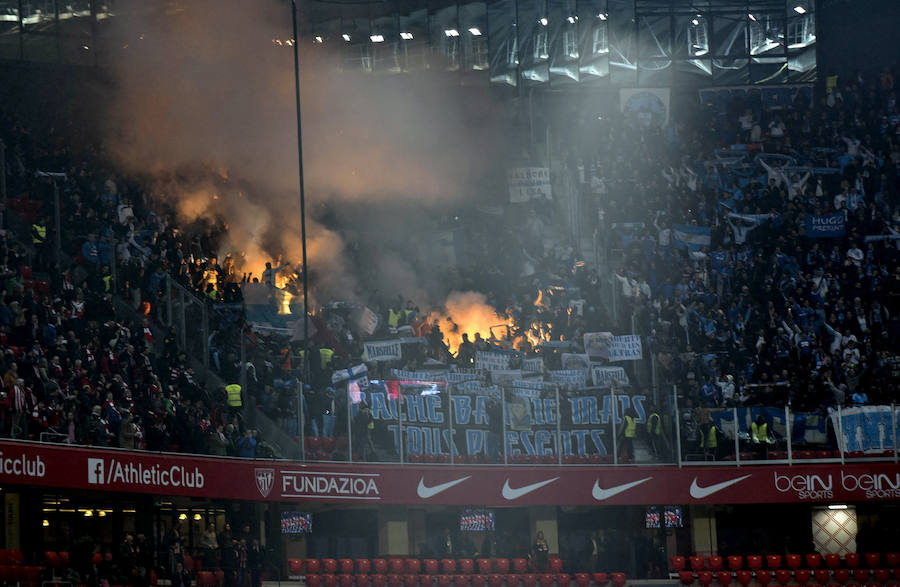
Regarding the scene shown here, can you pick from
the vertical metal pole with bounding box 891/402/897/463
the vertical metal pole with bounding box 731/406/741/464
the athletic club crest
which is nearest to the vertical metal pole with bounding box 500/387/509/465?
the vertical metal pole with bounding box 731/406/741/464

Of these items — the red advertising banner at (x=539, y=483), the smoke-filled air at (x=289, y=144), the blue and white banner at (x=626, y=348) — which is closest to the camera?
the red advertising banner at (x=539, y=483)

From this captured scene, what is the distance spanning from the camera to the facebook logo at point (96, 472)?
27.0 m

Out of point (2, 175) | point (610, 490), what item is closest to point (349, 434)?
point (610, 490)

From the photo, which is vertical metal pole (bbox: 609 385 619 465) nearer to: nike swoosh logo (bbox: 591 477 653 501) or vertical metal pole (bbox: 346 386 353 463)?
nike swoosh logo (bbox: 591 477 653 501)

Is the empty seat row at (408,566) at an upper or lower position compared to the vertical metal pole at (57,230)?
lower

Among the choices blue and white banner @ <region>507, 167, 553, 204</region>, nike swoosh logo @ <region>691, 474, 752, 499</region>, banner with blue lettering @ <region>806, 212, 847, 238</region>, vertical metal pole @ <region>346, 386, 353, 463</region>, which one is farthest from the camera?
blue and white banner @ <region>507, 167, 553, 204</region>

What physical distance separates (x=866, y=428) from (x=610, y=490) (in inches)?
231

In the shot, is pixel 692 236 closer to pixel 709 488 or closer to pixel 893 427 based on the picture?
pixel 709 488

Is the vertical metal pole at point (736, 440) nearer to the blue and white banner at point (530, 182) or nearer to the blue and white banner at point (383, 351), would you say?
the blue and white banner at point (383, 351)

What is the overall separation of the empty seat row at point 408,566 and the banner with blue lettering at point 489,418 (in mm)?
2413

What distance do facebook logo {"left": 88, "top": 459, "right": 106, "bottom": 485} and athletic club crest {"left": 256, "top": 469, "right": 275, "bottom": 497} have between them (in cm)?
429

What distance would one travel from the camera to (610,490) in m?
33.9

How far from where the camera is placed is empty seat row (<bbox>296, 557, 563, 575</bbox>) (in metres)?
32.2

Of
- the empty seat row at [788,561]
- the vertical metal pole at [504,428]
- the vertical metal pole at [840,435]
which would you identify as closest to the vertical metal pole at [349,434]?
the vertical metal pole at [504,428]
